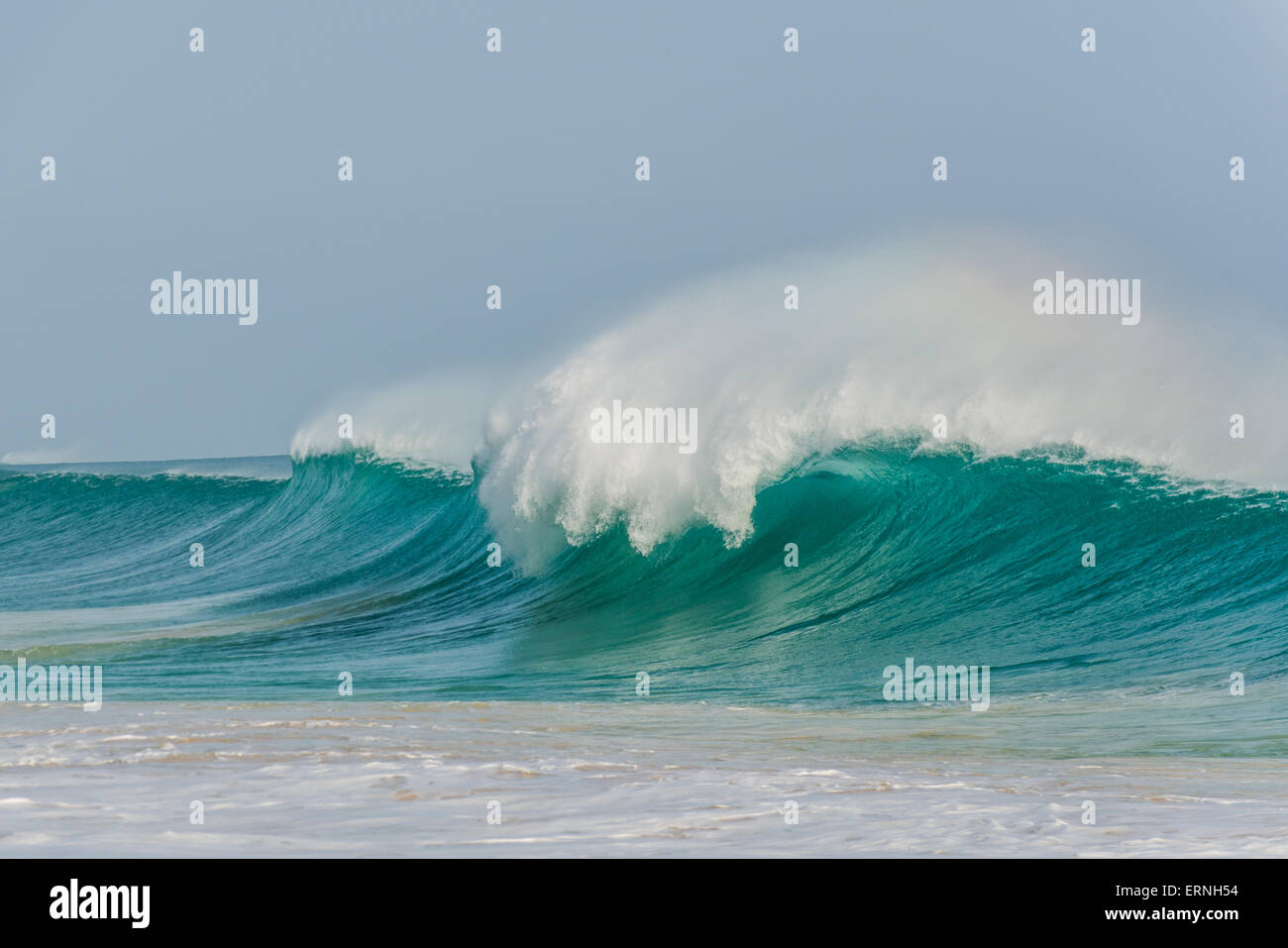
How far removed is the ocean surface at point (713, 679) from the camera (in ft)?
11.1

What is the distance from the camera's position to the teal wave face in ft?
23.4

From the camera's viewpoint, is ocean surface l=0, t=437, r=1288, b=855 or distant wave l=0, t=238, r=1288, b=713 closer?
ocean surface l=0, t=437, r=1288, b=855

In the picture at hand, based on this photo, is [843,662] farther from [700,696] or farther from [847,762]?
[847,762]

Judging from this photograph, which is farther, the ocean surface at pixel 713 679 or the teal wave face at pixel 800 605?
the teal wave face at pixel 800 605

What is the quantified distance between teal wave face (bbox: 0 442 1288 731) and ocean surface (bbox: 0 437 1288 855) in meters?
0.03

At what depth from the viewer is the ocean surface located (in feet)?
11.1

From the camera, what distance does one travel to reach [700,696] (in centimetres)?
666

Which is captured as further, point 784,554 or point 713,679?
point 784,554

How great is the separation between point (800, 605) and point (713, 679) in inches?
80.3

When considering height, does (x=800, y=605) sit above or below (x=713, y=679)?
above

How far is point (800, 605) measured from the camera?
9.15m

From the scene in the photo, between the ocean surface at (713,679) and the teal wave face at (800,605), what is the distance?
0.03m

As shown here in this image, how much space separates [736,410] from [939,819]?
778 cm

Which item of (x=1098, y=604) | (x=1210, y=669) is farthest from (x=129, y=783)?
(x=1098, y=604)
